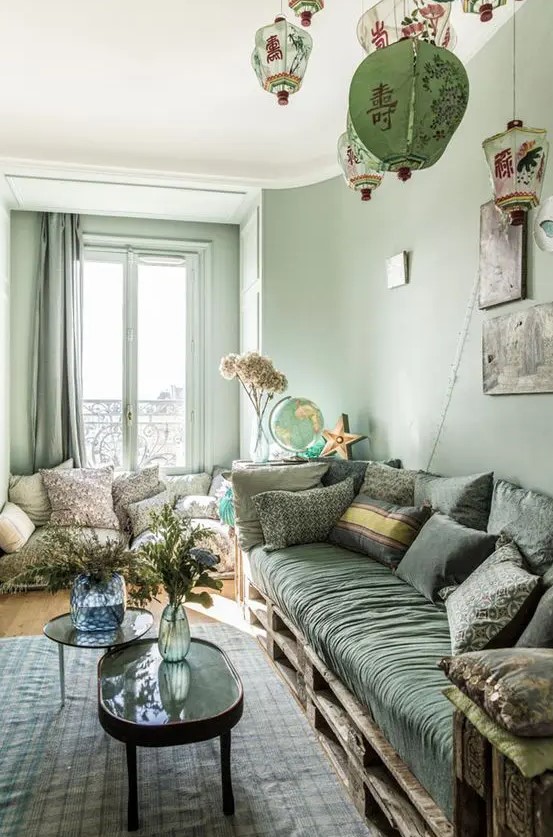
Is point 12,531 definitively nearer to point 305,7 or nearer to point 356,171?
point 356,171

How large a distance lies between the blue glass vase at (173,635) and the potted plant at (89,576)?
0.19m

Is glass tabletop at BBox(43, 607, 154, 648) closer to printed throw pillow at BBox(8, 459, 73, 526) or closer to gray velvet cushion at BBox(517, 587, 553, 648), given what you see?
gray velvet cushion at BBox(517, 587, 553, 648)

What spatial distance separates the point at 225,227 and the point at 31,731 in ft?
13.5

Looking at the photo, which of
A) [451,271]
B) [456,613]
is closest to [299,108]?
[451,271]

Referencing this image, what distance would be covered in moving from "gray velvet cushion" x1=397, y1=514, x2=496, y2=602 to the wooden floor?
1.38 metres

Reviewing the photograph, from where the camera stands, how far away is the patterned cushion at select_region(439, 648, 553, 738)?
1137 mm

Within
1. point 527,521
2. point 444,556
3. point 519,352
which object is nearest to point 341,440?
point 519,352

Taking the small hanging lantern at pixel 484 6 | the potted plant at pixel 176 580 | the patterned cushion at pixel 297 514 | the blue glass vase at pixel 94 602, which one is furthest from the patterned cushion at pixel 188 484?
the small hanging lantern at pixel 484 6

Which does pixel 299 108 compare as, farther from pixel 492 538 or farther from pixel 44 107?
pixel 492 538

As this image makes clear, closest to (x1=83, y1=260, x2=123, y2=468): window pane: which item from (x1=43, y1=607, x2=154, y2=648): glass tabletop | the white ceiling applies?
the white ceiling

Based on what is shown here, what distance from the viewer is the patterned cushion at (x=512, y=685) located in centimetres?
114

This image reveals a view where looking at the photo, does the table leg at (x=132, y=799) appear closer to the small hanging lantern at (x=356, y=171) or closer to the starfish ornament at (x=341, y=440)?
the small hanging lantern at (x=356, y=171)

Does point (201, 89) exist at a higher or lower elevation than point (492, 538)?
higher

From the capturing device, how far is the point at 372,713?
1.83 meters
